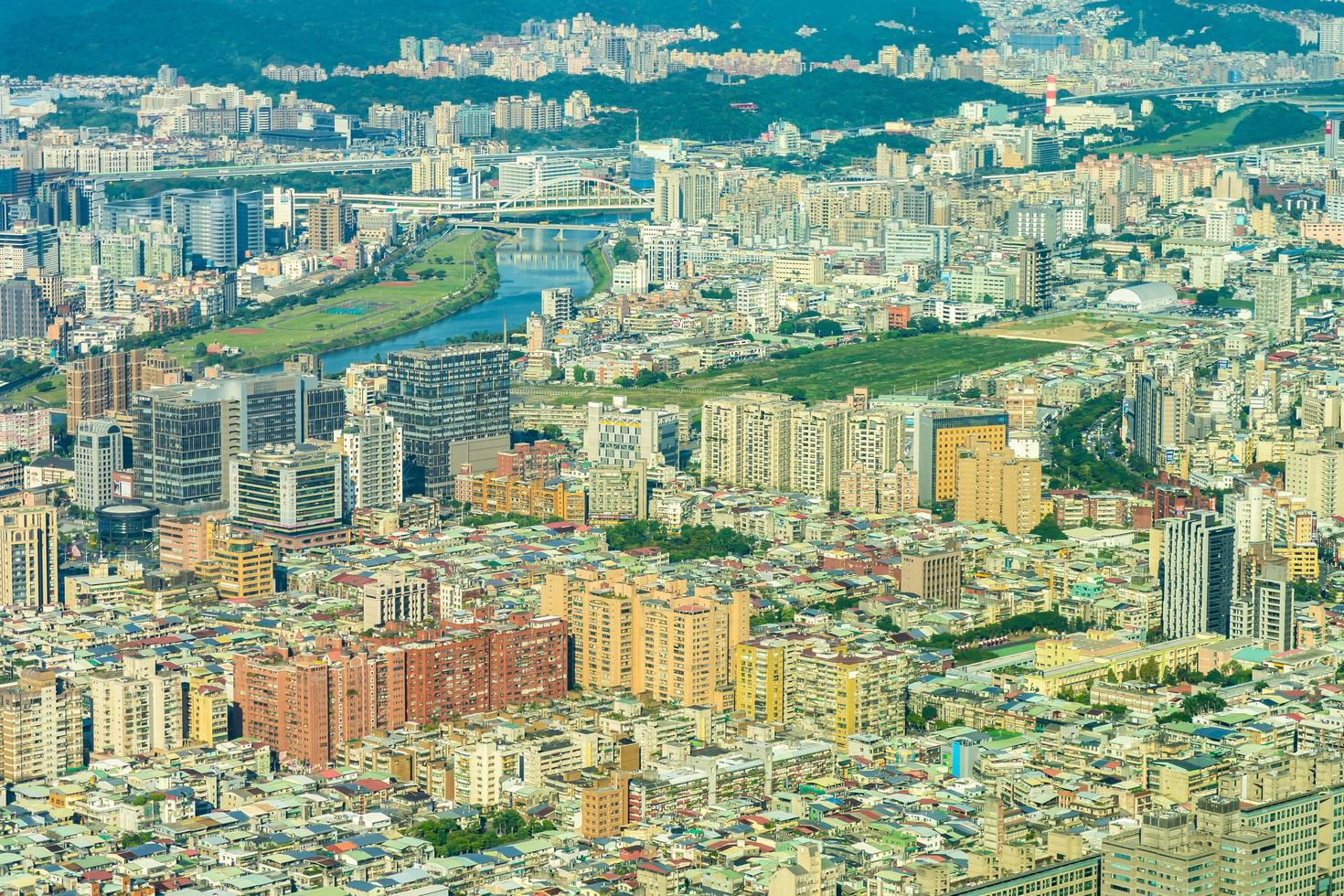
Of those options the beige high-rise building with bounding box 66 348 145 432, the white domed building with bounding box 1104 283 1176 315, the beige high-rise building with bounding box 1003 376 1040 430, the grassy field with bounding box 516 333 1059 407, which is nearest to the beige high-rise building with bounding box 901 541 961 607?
the beige high-rise building with bounding box 1003 376 1040 430

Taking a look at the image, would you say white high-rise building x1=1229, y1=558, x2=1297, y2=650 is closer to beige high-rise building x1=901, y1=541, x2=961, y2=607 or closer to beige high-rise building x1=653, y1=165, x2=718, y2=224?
beige high-rise building x1=901, y1=541, x2=961, y2=607

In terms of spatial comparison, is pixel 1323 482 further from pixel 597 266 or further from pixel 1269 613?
pixel 597 266

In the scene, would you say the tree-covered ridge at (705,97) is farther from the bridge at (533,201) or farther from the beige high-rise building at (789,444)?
the beige high-rise building at (789,444)

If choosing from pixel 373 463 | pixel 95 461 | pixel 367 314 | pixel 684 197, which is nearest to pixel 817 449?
pixel 373 463

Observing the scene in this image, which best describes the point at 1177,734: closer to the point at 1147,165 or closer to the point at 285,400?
the point at 285,400

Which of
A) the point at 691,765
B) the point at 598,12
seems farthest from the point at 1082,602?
the point at 598,12
